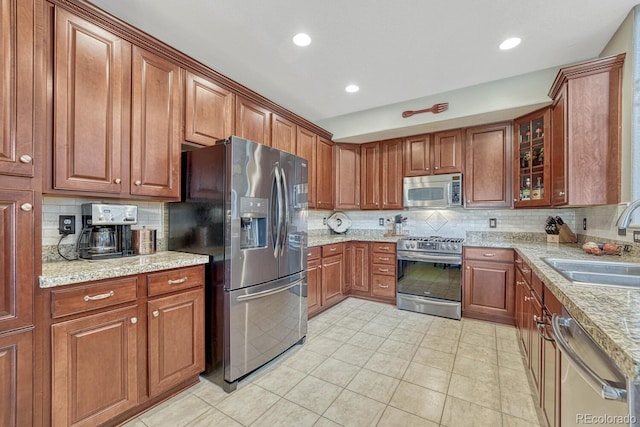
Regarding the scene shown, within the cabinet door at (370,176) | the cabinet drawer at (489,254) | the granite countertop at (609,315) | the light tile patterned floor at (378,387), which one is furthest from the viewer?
the cabinet door at (370,176)

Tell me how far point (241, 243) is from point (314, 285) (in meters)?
1.42

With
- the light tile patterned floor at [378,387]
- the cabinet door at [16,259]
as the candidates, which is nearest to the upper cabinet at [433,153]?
the light tile patterned floor at [378,387]

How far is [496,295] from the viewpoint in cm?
299

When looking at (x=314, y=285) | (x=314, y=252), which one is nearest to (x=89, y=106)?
(x=314, y=252)

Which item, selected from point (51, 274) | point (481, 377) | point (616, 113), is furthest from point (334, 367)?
point (616, 113)

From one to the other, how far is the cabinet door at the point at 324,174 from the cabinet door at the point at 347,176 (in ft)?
0.36

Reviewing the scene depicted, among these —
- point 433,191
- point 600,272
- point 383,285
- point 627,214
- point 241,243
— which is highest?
point 433,191

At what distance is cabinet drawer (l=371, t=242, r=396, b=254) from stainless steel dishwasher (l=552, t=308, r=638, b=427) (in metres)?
2.42

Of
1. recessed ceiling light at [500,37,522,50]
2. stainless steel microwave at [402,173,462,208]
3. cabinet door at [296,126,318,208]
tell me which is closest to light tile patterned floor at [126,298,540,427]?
stainless steel microwave at [402,173,462,208]

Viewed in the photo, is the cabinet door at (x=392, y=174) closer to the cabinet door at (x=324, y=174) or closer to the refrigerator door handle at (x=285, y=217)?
the cabinet door at (x=324, y=174)

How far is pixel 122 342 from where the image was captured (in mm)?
1533

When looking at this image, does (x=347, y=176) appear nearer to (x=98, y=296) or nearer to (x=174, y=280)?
(x=174, y=280)

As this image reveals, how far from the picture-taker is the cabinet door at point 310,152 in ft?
11.3

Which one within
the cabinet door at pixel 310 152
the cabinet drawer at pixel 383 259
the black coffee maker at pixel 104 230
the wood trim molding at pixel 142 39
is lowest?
the cabinet drawer at pixel 383 259
